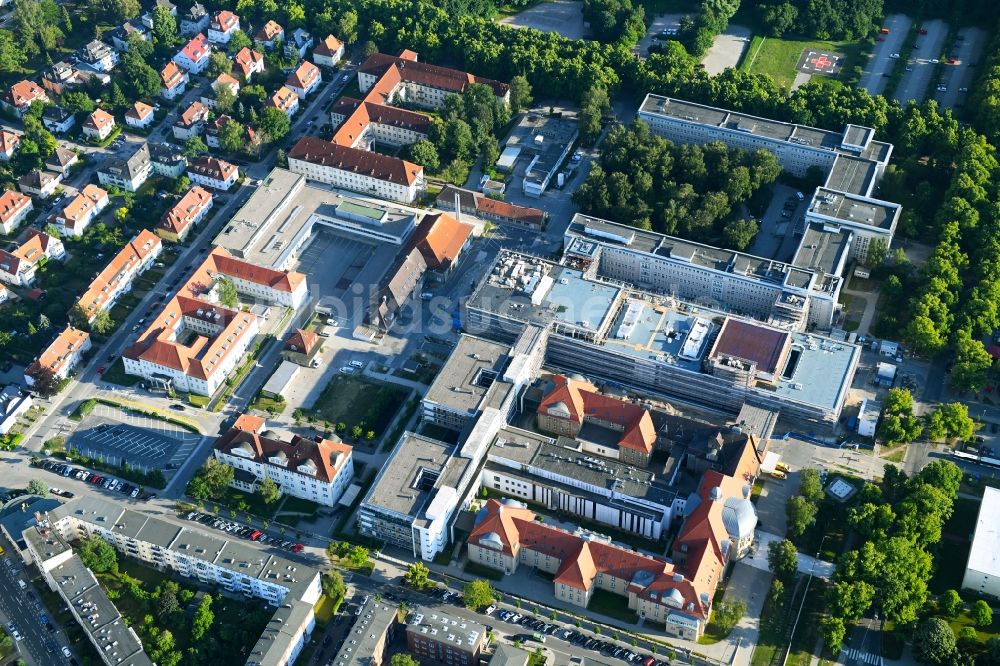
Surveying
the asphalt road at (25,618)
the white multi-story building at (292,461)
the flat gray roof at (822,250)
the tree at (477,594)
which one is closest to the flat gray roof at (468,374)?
the white multi-story building at (292,461)

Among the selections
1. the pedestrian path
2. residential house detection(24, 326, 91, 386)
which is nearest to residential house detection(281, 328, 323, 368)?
residential house detection(24, 326, 91, 386)

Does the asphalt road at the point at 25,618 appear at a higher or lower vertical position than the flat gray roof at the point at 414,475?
lower

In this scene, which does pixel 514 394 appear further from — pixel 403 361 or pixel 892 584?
pixel 892 584

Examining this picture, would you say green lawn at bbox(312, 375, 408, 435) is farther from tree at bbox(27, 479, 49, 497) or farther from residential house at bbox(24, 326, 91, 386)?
residential house at bbox(24, 326, 91, 386)

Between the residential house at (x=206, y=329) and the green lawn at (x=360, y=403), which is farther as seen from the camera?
the residential house at (x=206, y=329)

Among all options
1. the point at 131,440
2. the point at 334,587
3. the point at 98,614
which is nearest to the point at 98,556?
the point at 98,614

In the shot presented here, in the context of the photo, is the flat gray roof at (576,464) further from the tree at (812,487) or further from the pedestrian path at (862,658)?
the pedestrian path at (862,658)
